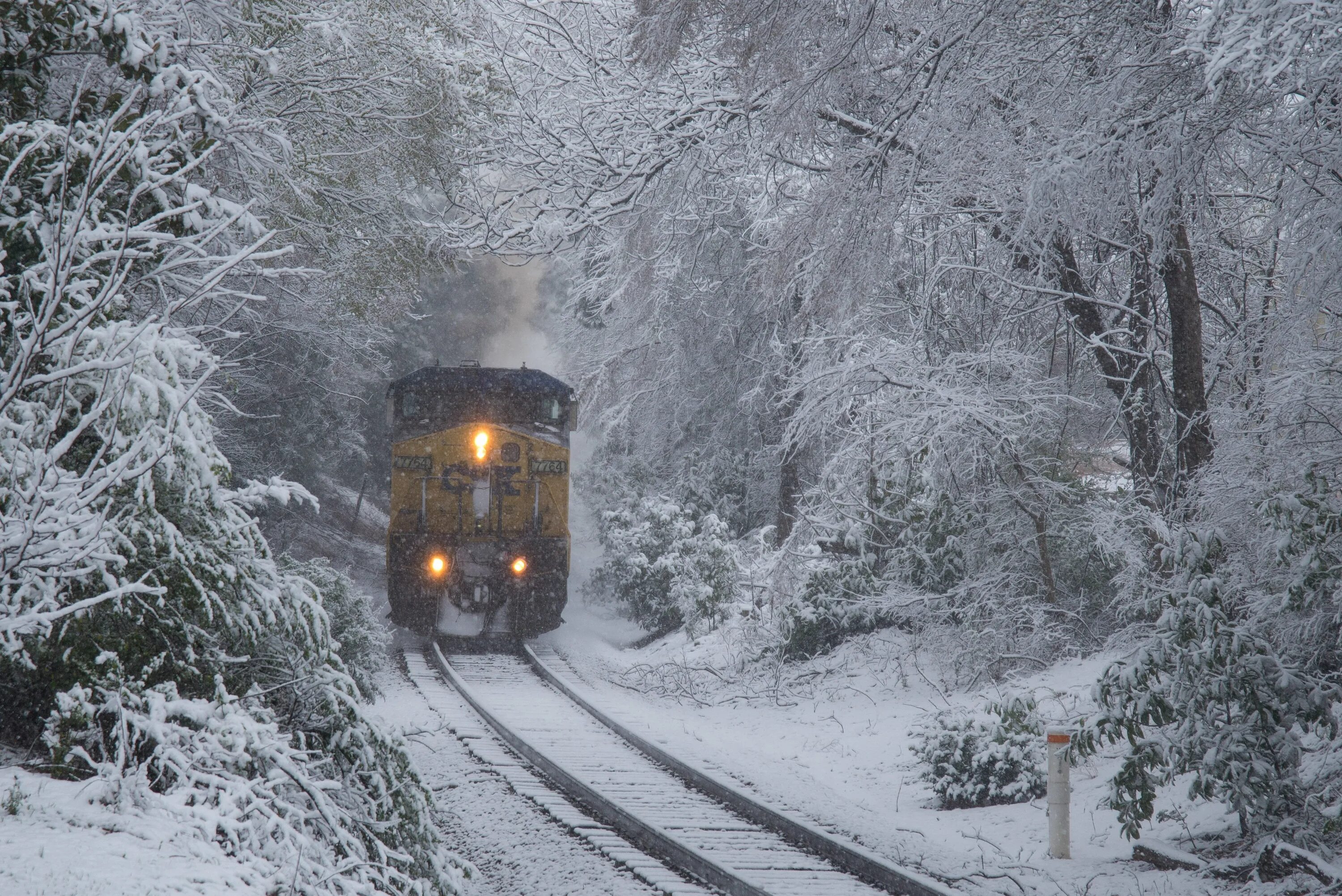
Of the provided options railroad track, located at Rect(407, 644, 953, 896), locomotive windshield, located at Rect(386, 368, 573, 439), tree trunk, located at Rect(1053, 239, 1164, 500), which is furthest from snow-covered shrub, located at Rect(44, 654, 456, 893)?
locomotive windshield, located at Rect(386, 368, 573, 439)

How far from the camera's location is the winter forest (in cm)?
350

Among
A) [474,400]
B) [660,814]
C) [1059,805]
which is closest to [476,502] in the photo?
[474,400]

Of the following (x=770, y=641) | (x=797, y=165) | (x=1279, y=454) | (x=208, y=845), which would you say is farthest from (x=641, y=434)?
(x=208, y=845)

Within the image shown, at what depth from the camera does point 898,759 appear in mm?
Result: 8984

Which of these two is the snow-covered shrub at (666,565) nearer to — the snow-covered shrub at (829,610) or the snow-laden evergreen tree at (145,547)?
the snow-covered shrub at (829,610)

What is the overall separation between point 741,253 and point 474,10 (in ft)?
23.0

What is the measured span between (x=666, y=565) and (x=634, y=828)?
9.67 meters

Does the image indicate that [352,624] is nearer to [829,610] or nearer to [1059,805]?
[829,610]

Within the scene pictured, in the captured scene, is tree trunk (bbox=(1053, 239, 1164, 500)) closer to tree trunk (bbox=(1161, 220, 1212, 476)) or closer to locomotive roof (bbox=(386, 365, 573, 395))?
tree trunk (bbox=(1161, 220, 1212, 476))

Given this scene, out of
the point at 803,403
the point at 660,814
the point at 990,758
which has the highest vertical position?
the point at 803,403

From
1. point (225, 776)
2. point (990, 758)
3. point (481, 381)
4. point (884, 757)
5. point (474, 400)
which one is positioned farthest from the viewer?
point (481, 381)

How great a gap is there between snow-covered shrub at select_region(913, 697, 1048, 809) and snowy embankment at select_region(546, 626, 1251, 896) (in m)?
0.14

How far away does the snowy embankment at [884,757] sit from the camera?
591 cm

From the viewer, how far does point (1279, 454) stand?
589cm
